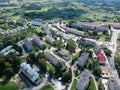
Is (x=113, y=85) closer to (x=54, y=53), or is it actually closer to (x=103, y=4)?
(x=54, y=53)

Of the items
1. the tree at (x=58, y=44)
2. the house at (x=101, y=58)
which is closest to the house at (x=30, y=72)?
the tree at (x=58, y=44)

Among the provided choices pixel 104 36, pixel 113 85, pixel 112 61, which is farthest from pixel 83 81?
pixel 104 36

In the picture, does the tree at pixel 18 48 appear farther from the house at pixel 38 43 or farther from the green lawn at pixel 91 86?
the green lawn at pixel 91 86

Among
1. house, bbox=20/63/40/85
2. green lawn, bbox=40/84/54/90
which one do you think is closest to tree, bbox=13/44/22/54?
house, bbox=20/63/40/85

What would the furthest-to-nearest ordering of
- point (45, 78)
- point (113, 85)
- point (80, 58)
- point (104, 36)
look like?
point (104, 36) < point (80, 58) < point (45, 78) < point (113, 85)

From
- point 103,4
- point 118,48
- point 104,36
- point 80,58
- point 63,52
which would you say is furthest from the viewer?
point 103,4

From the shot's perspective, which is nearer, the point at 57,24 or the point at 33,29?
the point at 33,29

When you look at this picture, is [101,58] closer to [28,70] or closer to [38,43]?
[38,43]

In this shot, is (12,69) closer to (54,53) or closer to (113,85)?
(54,53)
